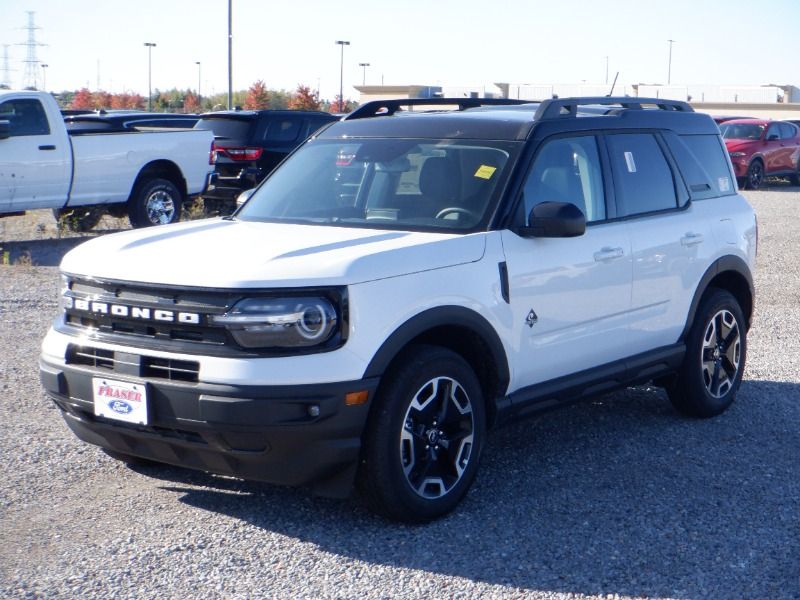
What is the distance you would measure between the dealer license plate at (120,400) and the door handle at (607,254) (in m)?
2.54

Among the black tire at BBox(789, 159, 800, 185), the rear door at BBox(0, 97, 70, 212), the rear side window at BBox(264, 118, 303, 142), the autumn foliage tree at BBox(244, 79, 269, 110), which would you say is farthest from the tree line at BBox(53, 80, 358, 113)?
the rear door at BBox(0, 97, 70, 212)

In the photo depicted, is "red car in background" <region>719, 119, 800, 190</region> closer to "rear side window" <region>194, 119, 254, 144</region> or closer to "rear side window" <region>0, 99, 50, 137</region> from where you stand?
"rear side window" <region>194, 119, 254, 144</region>

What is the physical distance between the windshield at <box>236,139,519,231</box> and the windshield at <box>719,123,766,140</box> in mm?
23579

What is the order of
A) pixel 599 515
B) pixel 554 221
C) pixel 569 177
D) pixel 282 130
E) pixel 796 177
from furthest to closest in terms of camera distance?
pixel 796 177 → pixel 282 130 → pixel 569 177 → pixel 554 221 → pixel 599 515

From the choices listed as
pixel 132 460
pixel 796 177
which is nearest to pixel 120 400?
pixel 132 460

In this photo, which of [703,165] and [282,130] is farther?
[282,130]

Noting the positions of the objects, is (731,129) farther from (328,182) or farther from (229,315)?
(229,315)

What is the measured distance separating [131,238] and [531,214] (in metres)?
1.96

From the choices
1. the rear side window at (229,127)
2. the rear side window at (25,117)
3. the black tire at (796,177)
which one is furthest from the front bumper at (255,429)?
the black tire at (796,177)

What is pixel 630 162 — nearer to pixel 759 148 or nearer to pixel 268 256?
pixel 268 256

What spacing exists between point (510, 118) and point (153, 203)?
10.7 m

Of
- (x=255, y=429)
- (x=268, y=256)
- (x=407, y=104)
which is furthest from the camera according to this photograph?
(x=407, y=104)

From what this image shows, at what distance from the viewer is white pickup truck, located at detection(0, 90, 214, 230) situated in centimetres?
1392

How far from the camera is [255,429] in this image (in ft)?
14.3
